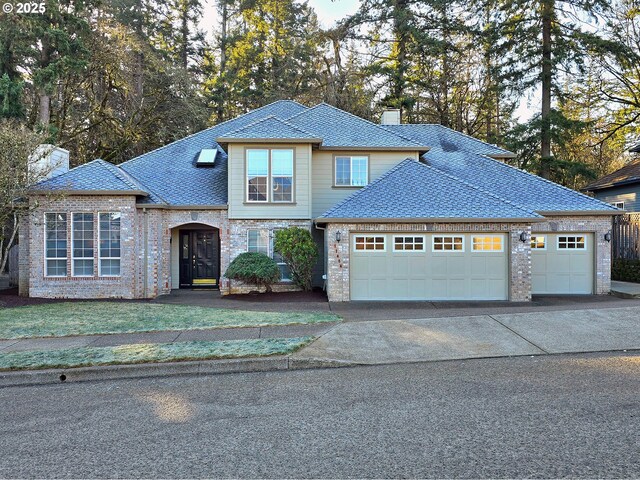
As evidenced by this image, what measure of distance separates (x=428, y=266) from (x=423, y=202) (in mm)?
1974

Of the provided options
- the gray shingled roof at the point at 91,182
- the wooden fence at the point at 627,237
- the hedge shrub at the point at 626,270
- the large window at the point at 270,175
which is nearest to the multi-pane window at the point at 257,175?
the large window at the point at 270,175

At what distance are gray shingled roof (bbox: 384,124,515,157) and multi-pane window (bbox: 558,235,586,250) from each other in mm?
5961

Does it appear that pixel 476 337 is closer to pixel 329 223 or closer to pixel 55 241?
pixel 329 223

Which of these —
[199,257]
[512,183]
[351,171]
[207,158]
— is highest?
[207,158]

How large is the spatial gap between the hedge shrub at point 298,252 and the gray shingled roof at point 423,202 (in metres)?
1.49

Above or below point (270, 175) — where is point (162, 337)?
below

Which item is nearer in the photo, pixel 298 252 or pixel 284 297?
pixel 284 297

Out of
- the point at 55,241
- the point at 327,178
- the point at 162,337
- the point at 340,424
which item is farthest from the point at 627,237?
the point at 55,241

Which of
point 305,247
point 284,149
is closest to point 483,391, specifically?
point 305,247

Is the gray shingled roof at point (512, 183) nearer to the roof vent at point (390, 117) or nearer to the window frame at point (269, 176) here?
the roof vent at point (390, 117)

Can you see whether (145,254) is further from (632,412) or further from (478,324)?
(632,412)

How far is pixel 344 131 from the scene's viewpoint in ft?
55.9

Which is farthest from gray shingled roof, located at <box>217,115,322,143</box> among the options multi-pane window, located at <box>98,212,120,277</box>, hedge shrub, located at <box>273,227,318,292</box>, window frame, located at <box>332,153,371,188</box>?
multi-pane window, located at <box>98,212,120,277</box>

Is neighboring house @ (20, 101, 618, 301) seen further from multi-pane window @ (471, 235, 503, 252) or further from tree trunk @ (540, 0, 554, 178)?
tree trunk @ (540, 0, 554, 178)
